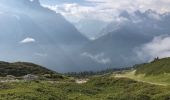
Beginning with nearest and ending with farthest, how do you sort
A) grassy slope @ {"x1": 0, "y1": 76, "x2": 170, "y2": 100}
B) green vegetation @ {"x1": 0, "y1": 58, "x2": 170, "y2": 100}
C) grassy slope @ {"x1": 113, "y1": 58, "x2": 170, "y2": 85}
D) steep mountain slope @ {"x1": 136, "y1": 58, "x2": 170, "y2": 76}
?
grassy slope @ {"x1": 0, "y1": 76, "x2": 170, "y2": 100}, green vegetation @ {"x1": 0, "y1": 58, "x2": 170, "y2": 100}, grassy slope @ {"x1": 113, "y1": 58, "x2": 170, "y2": 85}, steep mountain slope @ {"x1": 136, "y1": 58, "x2": 170, "y2": 76}

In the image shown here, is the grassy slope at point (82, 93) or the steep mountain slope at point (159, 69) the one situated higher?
the steep mountain slope at point (159, 69)

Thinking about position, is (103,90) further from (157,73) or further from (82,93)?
(157,73)

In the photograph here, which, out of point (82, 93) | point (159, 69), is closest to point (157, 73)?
point (159, 69)

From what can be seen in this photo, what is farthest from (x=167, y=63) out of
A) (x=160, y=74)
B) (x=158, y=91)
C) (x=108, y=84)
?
(x=158, y=91)

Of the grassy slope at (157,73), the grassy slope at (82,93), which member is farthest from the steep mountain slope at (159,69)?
the grassy slope at (82,93)

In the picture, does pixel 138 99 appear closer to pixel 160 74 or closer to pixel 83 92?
pixel 83 92

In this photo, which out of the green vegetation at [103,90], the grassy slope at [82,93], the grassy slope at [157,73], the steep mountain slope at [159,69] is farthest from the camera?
the steep mountain slope at [159,69]

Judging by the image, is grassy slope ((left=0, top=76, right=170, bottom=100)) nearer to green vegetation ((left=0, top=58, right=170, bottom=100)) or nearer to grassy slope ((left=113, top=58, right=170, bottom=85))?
green vegetation ((left=0, top=58, right=170, bottom=100))

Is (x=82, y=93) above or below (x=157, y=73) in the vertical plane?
below

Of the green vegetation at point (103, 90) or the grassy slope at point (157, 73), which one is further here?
the grassy slope at point (157, 73)

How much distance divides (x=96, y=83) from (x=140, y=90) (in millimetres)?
28061

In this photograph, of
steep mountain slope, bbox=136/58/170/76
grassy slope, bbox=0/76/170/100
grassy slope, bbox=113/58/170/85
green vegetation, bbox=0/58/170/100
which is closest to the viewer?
grassy slope, bbox=0/76/170/100

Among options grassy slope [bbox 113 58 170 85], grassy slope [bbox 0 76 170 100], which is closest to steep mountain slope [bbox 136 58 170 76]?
grassy slope [bbox 113 58 170 85]

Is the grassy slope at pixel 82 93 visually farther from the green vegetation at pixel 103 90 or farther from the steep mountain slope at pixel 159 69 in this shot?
the steep mountain slope at pixel 159 69
